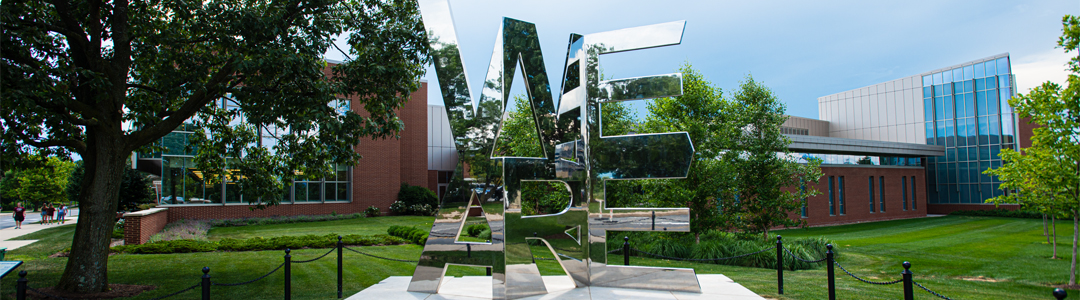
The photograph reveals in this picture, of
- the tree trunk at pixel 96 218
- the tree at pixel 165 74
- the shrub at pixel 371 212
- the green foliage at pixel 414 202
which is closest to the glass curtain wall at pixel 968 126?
the green foliage at pixel 414 202

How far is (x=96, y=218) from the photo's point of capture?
8.39m

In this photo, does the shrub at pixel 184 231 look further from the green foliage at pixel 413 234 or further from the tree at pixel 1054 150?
the tree at pixel 1054 150

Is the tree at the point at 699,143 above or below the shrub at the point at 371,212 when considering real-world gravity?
above

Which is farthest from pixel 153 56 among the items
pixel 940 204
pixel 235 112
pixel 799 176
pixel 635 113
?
pixel 940 204

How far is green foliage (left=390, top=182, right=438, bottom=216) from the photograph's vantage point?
1257 inches

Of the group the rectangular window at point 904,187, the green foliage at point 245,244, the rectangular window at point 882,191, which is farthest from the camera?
the rectangular window at point 904,187

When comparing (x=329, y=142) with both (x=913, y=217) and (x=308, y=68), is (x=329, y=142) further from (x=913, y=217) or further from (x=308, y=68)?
(x=913, y=217)

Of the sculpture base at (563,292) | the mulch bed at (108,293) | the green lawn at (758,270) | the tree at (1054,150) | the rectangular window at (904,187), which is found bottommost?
the green lawn at (758,270)

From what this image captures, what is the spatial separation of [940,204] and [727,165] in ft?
121

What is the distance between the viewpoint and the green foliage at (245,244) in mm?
14602

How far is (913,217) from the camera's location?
38.6m

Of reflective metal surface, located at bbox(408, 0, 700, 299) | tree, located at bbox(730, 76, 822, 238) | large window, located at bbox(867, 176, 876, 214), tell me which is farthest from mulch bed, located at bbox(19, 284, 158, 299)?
large window, located at bbox(867, 176, 876, 214)

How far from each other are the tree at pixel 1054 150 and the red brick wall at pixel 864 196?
1477 cm

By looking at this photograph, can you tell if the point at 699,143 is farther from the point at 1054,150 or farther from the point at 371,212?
the point at 371,212
